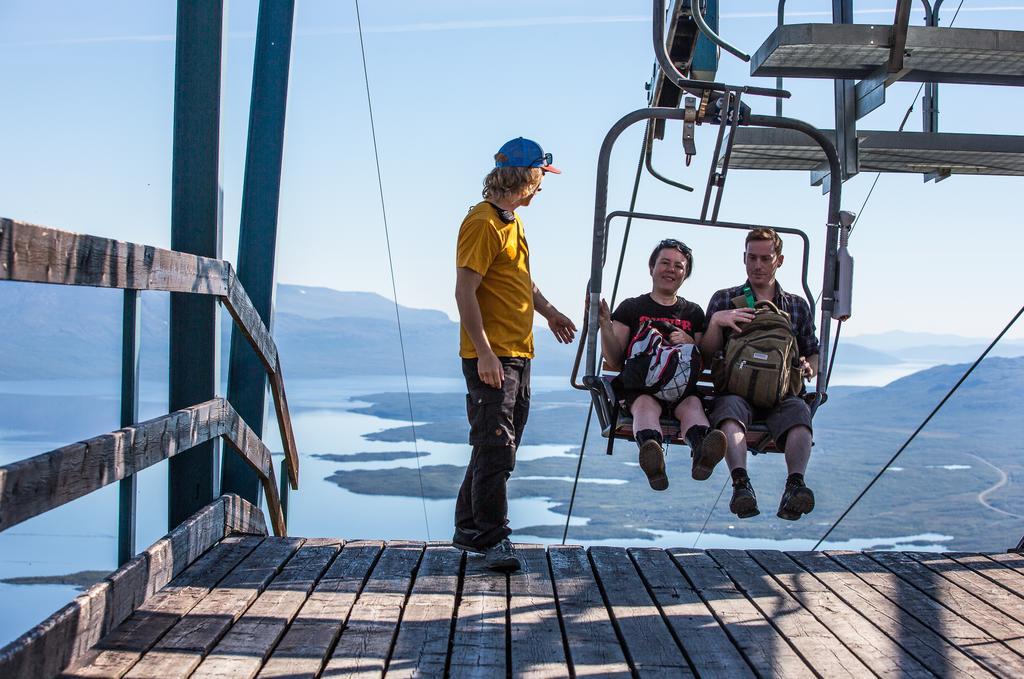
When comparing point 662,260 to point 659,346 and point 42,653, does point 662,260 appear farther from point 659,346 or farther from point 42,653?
point 42,653

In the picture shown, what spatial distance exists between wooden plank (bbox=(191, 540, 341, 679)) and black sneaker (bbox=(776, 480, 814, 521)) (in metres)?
1.55

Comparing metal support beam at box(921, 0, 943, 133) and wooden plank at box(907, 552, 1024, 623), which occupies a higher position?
metal support beam at box(921, 0, 943, 133)

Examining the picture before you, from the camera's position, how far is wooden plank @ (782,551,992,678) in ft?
10.8

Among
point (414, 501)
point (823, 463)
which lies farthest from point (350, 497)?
point (823, 463)

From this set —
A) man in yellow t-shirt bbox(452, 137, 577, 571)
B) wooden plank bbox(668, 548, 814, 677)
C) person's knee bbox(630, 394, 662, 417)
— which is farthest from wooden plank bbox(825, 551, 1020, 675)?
man in yellow t-shirt bbox(452, 137, 577, 571)

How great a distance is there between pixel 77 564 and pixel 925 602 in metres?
68.1

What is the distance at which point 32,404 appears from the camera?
4309 inches

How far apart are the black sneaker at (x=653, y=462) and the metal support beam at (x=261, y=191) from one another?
6.31 ft

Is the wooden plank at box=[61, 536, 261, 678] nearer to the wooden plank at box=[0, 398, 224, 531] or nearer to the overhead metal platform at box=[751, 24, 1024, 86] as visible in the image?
the wooden plank at box=[0, 398, 224, 531]

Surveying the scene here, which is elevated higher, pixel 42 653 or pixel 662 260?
pixel 662 260

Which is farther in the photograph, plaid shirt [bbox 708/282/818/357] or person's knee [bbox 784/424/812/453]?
plaid shirt [bbox 708/282/818/357]

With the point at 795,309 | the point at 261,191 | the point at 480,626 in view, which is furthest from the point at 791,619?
the point at 261,191

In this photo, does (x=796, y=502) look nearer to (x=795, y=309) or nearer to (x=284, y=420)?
(x=795, y=309)

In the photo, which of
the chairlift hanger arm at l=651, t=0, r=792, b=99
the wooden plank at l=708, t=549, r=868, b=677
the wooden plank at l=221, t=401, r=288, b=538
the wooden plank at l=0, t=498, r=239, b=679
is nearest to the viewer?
the wooden plank at l=0, t=498, r=239, b=679
